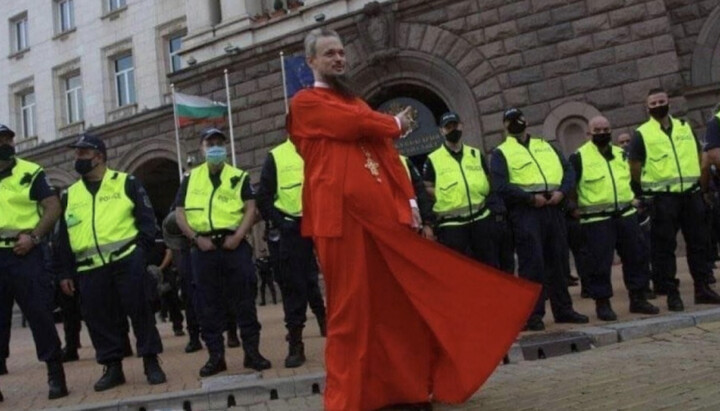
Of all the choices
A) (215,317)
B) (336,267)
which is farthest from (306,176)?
(215,317)

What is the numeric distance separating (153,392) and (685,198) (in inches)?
206

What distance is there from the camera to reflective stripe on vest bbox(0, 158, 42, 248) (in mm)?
5723

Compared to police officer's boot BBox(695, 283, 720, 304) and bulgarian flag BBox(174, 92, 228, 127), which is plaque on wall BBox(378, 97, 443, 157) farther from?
police officer's boot BBox(695, 283, 720, 304)

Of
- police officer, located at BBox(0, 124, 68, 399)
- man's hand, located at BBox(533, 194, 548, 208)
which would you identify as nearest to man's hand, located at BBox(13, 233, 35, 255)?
police officer, located at BBox(0, 124, 68, 399)

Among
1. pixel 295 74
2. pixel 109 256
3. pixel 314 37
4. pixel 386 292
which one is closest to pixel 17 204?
pixel 109 256

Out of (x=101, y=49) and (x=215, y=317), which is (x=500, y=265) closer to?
(x=215, y=317)

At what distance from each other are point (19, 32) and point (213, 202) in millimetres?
26918

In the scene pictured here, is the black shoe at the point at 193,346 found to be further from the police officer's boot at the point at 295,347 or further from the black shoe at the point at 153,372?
the police officer's boot at the point at 295,347

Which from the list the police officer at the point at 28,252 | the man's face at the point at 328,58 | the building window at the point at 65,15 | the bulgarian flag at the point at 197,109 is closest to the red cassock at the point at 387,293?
the man's face at the point at 328,58

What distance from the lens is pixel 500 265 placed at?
25.9 feet

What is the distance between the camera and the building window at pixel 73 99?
2672 cm

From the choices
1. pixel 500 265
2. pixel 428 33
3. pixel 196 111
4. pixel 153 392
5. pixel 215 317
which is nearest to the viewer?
pixel 153 392

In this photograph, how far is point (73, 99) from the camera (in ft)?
88.6

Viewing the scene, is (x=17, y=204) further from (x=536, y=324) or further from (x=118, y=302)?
(x=536, y=324)
